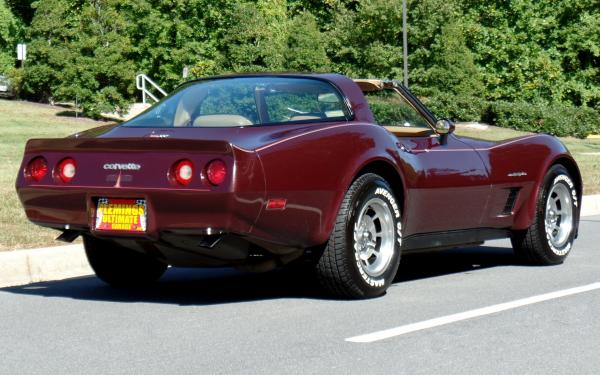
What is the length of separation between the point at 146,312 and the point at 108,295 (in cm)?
87

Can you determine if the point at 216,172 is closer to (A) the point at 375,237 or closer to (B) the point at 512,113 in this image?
(A) the point at 375,237

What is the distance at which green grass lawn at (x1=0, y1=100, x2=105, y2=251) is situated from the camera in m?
9.79

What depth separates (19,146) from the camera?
84.9 feet

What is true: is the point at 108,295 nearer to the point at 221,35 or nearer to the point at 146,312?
the point at 146,312

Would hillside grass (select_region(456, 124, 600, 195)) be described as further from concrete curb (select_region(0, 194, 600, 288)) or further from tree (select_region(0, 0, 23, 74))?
tree (select_region(0, 0, 23, 74))

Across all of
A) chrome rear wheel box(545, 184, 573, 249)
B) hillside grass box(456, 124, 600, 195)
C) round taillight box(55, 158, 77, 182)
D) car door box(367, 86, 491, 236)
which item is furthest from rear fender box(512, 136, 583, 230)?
hillside grass box(456, 124, 600, 195)

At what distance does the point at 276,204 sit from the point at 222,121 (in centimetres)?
76

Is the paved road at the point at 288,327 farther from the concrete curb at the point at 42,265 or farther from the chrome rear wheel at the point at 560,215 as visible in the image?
the chrome rear wheel at the point at 560,215

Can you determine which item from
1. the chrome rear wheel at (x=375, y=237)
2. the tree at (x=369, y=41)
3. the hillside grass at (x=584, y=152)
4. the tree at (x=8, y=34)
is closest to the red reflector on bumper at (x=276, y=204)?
the chrome rear wheel at (x=375, y=237)

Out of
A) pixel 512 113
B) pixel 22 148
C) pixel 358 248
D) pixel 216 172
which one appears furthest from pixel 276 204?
pixel 512 113

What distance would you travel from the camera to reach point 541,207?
9.11 metres

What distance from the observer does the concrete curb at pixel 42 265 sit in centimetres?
850

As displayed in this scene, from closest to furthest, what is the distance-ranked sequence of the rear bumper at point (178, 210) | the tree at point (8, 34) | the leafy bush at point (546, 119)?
the rear bumper at point (178, 210) < the leafy bush at point (546, 119) < the tree at point (8, 34)

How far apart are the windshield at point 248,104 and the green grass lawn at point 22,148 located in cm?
228
